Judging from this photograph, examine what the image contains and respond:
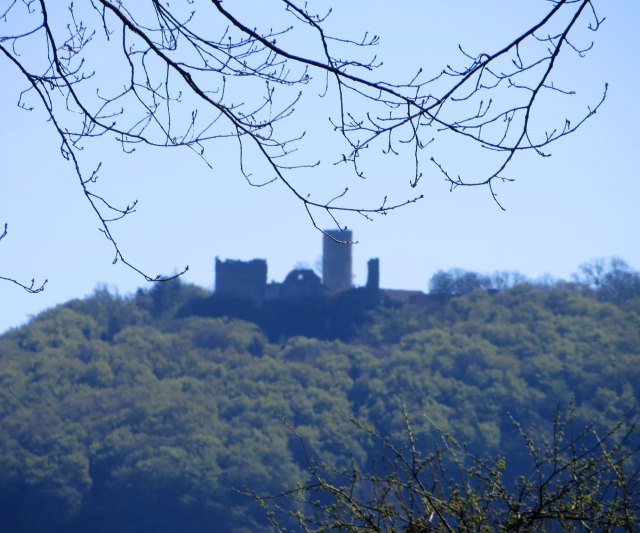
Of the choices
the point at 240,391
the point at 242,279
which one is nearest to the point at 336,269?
the point at 242,279

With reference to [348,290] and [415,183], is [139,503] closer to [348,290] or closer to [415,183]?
[348,290]

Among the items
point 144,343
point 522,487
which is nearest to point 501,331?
point 144,343

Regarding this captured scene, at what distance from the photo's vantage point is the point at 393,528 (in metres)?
4.73

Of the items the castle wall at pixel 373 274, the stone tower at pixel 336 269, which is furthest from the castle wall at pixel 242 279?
the castle wall at pixel 373 274

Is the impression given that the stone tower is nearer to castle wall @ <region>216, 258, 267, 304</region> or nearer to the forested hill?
the forested hill

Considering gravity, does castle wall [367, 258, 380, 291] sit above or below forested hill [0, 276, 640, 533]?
above

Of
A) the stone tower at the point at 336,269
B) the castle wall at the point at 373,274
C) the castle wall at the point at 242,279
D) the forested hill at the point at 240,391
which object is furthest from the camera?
the stone tower at the point at 336,269

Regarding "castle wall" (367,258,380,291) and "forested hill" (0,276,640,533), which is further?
"castle wall" (367,258,380,291)

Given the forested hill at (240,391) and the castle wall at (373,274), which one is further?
the castle wall at (373,274)

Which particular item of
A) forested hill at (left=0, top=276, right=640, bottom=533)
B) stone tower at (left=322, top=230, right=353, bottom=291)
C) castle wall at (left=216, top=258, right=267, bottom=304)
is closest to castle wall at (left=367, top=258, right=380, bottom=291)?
stone tower at (left=322, top=230, right=353, bottom=291)

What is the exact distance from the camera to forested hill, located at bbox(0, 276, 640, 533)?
171 ft

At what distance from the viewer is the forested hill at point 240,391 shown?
52.2 meters

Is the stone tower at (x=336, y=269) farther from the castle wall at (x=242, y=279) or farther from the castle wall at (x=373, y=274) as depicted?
the castle wall at (x=242, y=279)

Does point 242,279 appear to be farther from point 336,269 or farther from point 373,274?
point 373,274
